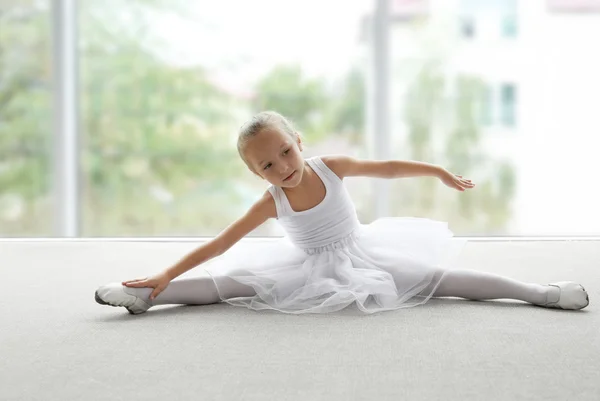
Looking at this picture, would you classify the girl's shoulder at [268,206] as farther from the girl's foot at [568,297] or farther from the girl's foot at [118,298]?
the girl's foot at [568,297]

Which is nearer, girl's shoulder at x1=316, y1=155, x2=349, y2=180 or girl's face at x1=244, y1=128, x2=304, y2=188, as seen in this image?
girl's face at x1=244, y1=128, x2=304, y2=188

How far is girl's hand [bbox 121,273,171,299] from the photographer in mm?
1610

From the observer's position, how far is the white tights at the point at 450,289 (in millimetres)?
1602

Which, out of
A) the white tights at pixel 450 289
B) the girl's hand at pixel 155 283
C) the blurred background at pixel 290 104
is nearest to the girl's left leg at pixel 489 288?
the white tights at pixel 450 289

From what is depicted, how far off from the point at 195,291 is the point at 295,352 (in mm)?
485

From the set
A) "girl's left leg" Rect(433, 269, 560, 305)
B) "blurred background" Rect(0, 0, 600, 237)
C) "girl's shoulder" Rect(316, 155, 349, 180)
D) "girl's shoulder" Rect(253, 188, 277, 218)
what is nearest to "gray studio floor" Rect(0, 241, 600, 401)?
"girl's left leg" Rect(433, 269, 560, 305)

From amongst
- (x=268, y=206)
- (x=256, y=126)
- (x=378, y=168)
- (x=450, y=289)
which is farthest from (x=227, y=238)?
(x=450, y=289)

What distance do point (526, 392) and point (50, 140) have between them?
113 inches

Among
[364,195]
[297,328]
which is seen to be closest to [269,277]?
[297,328]

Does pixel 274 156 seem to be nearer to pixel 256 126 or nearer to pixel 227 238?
pixel 256 126

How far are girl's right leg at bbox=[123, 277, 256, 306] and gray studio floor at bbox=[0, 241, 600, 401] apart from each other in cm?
2

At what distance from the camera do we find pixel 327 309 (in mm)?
1574

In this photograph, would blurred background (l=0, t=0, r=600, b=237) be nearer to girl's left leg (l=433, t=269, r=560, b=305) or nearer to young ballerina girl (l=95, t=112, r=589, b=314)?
young ballerina girl (l=95, t=112, r=589, b=314)

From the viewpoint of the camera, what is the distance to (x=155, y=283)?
1618mm
